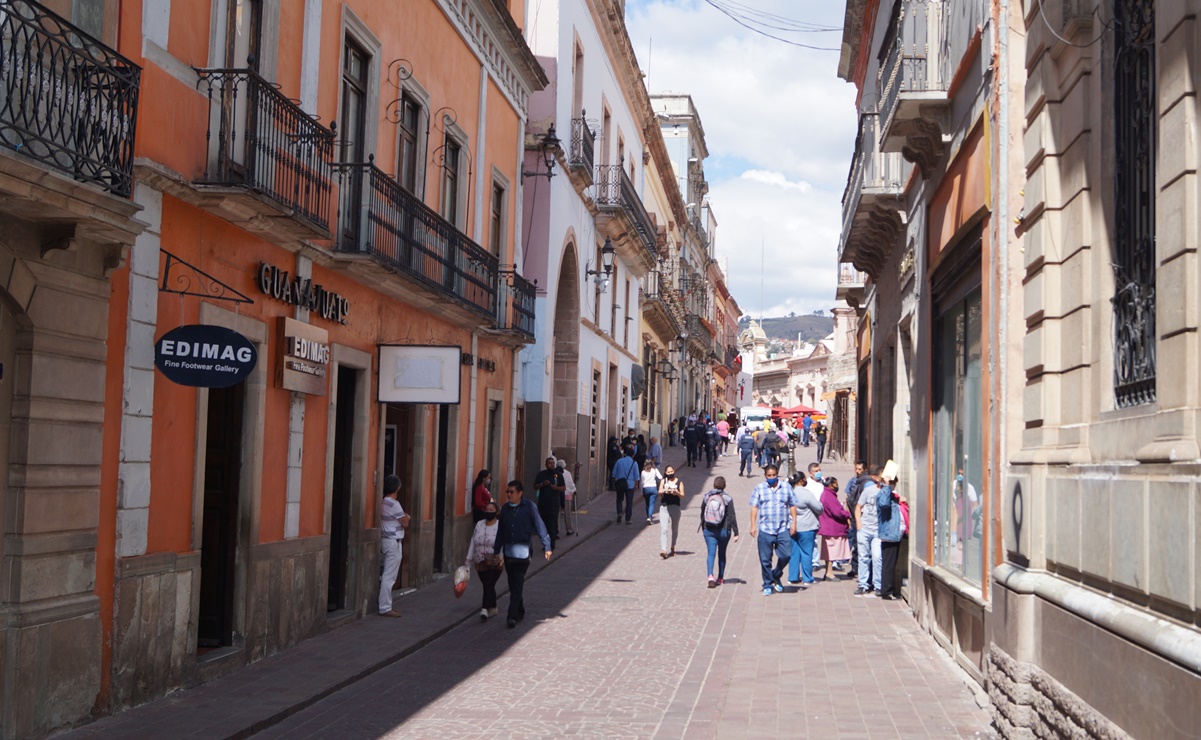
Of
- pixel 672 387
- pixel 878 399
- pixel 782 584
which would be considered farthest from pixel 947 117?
pixel 672 387

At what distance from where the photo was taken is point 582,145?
29359 mm

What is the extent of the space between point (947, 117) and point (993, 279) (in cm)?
364

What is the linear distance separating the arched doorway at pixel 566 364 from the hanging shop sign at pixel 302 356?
16.3 meters

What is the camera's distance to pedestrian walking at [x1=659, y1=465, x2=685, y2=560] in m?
21.6

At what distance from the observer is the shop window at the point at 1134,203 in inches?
264

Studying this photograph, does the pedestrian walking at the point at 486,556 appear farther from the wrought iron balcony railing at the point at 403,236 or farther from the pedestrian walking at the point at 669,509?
the pedestrian walking at the point at 669,509

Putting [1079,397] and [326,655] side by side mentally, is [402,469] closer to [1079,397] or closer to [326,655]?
[326,655]

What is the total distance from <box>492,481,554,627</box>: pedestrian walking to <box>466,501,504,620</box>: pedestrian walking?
0.26 feet

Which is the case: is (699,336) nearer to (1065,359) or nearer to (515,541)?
(515,541)

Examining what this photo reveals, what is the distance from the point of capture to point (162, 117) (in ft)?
33.4

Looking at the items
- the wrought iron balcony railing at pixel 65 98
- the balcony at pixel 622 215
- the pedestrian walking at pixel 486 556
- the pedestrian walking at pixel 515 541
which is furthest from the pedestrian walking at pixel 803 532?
the balcony at pixel 622 215

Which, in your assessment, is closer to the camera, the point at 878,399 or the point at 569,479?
the point at 878,399

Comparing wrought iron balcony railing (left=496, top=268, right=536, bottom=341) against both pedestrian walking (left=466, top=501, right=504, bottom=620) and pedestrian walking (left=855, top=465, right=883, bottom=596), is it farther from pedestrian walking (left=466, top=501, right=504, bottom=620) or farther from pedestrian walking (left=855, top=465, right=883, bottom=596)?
pedestrian walking (left=855, top=465, right=883, bottom=596)

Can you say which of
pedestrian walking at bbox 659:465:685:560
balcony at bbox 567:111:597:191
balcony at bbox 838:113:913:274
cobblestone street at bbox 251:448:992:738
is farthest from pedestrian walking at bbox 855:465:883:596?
balcony at bbox 567:111:597:191
